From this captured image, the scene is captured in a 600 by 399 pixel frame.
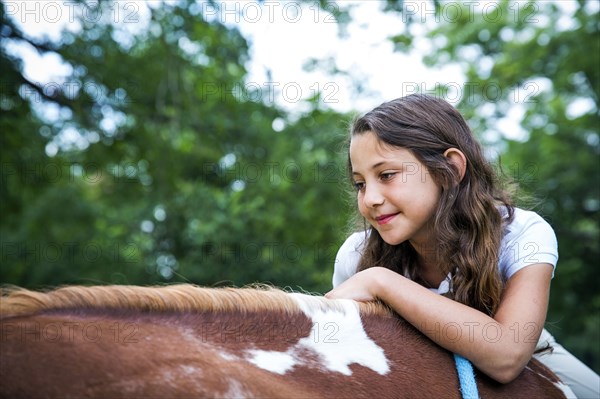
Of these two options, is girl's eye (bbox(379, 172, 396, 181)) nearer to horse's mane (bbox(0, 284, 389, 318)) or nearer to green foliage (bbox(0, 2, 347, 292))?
horse's mane (bbox(0, 284, 389, 318))

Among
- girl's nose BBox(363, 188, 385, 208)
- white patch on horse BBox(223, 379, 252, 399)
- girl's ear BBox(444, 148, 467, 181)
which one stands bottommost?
white patch on horse BBox(223, 379, 252, 399)

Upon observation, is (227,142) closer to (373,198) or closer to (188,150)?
(188,150)

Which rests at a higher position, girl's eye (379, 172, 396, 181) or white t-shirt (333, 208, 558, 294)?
girl's eye (379, 172, 396, 181)

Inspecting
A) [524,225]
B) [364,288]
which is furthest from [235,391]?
[524,225]

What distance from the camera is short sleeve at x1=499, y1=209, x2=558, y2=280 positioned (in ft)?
7.52

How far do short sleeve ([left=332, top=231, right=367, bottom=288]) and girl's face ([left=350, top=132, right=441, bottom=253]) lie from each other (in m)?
0.40

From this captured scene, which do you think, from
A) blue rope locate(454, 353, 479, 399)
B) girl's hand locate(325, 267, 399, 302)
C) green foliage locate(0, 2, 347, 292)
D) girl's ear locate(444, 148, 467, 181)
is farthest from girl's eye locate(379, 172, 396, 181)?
green foliage locate(0, 2, 347, 292)

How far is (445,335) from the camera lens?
79.0 inches

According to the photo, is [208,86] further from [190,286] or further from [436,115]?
[190,286]

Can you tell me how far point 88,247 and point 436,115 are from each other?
10.7 meters

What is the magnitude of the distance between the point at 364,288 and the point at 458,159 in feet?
2.36

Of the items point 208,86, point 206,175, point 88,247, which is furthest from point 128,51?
point 88,247

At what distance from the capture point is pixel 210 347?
1461 millimetres

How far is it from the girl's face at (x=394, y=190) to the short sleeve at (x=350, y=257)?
0.40 meters
